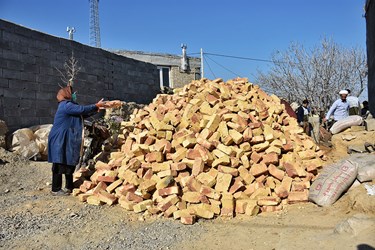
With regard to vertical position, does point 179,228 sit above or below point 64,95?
below

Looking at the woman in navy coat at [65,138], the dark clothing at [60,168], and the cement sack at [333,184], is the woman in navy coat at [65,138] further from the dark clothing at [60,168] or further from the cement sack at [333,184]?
the cement sack at [333,184]

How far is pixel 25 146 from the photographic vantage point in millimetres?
5949

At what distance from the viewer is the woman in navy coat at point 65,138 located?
4445mm

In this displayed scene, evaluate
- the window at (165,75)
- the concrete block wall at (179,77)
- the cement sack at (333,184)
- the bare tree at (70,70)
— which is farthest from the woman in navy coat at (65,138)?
the concrete block wall at (179,77)

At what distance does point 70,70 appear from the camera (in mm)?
7645

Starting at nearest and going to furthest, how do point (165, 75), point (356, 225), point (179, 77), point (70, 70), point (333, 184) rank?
point (356, 225) < point (333, 184) < point (70, 70) < point (165, 75) < point (179, 77)

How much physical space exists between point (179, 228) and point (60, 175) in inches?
73.4

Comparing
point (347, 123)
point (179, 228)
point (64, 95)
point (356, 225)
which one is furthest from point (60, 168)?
point (347, 123)

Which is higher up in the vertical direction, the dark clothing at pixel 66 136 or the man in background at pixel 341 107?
the man in background at pixel 341 107

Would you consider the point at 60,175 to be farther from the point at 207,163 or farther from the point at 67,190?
the point at 207,163

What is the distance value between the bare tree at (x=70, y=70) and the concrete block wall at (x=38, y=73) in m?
0.08

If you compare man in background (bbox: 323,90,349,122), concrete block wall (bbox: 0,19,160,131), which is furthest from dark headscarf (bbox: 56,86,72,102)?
man in background (bbox: 323,90,349,122)

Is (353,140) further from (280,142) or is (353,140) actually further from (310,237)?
(310,237)

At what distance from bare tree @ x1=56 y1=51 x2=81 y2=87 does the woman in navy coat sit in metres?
2.97
